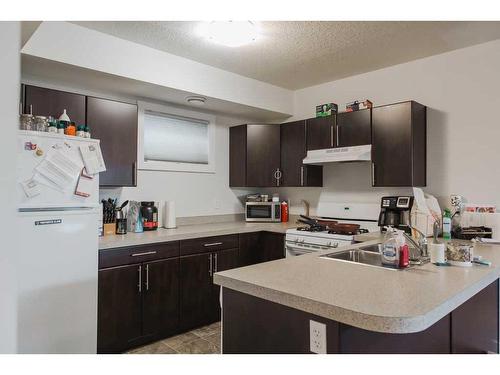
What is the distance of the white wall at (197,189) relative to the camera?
131 inches

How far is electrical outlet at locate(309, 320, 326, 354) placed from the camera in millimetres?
1188

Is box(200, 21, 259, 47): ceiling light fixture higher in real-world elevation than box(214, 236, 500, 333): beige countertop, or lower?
higher

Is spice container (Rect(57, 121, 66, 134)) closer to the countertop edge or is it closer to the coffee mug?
the countertop edge

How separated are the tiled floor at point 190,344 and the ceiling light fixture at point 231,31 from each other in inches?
90.4

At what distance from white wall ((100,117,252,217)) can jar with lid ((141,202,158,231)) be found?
0.77ft

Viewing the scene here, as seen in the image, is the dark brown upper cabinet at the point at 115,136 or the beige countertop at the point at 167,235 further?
the dark brown upper cabinet at the point at 115,136

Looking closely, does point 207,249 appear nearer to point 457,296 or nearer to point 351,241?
point 351,241

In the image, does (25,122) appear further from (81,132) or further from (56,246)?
(56,246)

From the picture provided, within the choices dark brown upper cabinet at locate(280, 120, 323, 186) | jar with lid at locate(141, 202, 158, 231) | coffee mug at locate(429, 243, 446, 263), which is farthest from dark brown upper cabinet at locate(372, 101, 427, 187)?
jar with lid at locate(141, 202, 158, 231)

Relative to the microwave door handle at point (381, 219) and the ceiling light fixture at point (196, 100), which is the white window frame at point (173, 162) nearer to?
the ceiling light fixture at point (196, 100)

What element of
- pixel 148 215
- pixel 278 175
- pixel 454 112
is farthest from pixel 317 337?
pixel 278 175

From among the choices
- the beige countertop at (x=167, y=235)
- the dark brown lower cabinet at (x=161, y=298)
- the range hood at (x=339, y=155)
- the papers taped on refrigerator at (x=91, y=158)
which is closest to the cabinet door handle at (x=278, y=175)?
the range hood at (x=339, y=155)

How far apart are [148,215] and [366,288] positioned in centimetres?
223

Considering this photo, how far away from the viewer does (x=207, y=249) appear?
310 cm
